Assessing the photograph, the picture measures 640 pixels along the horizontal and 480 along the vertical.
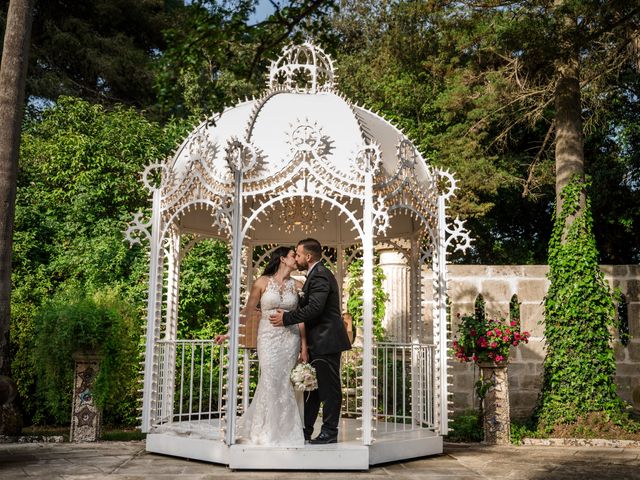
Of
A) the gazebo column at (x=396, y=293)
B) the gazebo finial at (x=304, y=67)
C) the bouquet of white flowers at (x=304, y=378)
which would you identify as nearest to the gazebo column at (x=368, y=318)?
the bouquet of white flowers at (x=304, y=378)

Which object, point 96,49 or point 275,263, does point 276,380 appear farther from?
point 96,49

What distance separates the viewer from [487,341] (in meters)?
9.17

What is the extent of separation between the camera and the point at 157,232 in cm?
793

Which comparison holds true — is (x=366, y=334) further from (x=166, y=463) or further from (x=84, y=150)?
(x=84, y=150)

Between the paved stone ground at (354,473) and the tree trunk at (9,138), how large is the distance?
4.14ft

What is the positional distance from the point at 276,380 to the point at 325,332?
26.0 inches

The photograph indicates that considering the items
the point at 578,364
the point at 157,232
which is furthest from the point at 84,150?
the point at 578,364

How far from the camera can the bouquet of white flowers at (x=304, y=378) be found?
6746 mm

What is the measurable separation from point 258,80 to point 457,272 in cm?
866

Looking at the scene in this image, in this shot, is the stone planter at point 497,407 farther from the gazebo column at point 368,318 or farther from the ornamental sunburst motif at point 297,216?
the ornamental sunburst motif at point 297,216

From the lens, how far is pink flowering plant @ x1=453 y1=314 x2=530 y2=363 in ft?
30.0

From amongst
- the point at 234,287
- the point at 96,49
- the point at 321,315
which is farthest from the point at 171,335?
the point at 96,49

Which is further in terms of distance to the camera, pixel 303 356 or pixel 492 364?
pixel 492 364

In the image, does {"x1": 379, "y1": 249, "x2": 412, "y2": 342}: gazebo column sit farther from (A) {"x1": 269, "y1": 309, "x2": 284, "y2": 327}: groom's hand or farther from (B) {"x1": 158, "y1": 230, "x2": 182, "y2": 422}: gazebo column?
(A) {"x1": 269, "y1": 309, "x2": 284, "y2": 327}: groom's hand
